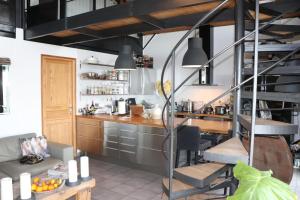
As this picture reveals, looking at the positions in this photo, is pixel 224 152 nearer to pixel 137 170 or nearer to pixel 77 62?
pixel 137 170

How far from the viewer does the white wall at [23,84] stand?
4.14 m

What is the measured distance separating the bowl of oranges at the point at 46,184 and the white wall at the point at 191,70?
175 inches

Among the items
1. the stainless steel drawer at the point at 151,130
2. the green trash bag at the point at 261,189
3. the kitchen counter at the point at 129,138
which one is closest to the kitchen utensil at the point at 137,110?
the kitchen counter at the point at 129,138

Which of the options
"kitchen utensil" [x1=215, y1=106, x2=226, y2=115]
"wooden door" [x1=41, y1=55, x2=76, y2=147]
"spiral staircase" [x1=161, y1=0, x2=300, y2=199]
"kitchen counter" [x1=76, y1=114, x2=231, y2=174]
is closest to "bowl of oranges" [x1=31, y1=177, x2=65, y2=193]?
"spiral staircase" [x1=161, y1=0, x2=300, y2=199]

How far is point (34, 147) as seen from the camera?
3906mm

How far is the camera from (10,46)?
414 cm

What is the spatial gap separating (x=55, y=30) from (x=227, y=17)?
2.54m

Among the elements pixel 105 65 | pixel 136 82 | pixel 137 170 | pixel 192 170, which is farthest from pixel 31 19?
pixel 192 170

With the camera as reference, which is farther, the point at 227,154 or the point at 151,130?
the point at 151,130

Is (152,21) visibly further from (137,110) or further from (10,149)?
(10,149)

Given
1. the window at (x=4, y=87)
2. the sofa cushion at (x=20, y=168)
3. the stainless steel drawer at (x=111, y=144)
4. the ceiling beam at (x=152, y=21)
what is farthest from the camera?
the stainless steel drawer at (x=111, y=144)

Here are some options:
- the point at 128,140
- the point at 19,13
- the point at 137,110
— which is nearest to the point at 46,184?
the point at 128,140

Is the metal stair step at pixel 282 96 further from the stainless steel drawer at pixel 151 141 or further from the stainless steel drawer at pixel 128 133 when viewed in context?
the stainless steel drawer at pixel 128 133

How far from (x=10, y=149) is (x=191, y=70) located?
448cm
